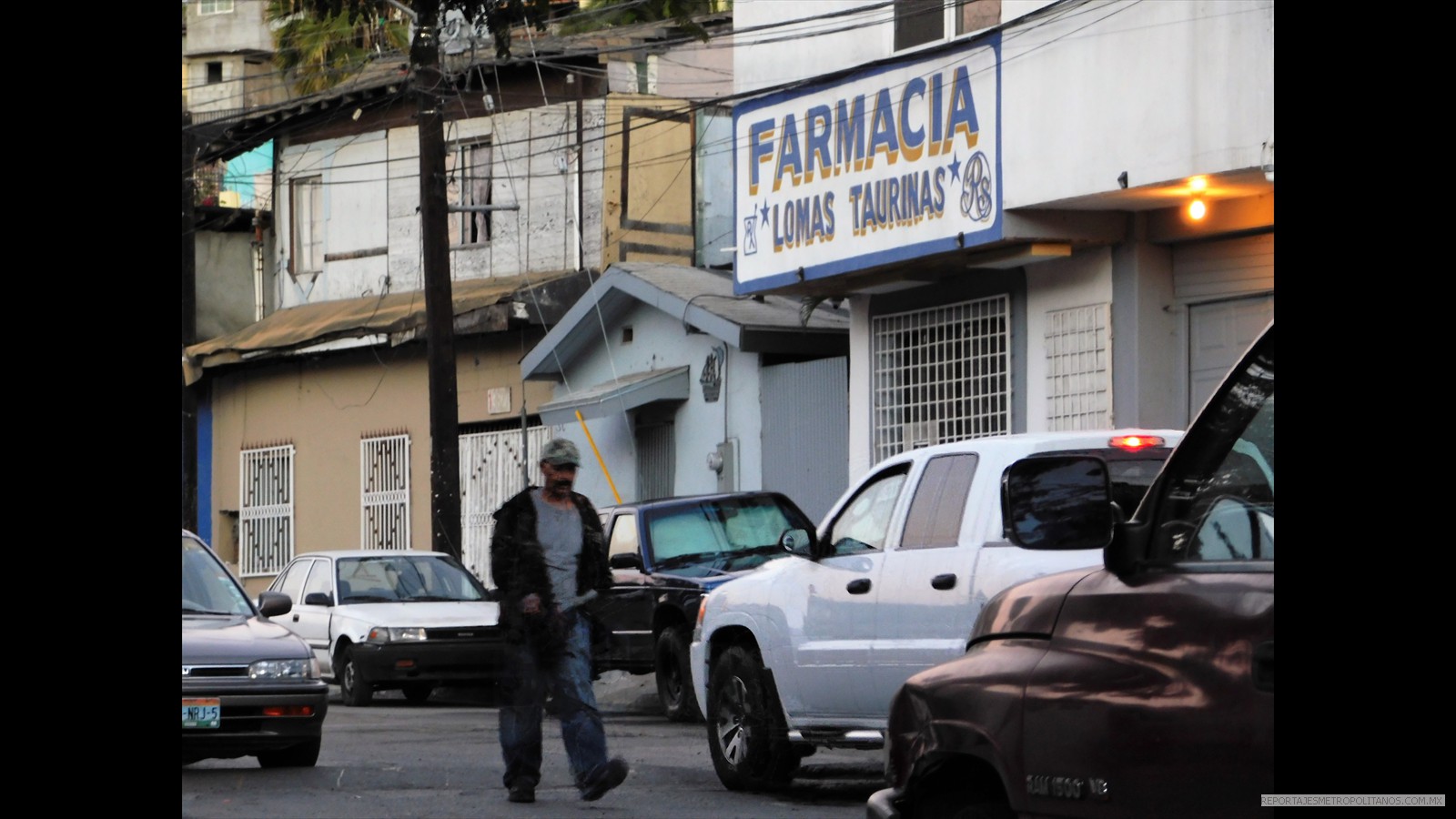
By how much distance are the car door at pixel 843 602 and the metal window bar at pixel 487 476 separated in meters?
15.9

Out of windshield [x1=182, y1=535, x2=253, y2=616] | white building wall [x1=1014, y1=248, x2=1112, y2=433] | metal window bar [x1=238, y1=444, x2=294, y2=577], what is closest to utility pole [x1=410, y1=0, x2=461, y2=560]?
white building wall [x1=1014, y1=248, x2=1112, y2=433]

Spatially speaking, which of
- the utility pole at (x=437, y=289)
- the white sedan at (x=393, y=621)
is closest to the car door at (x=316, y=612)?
the white sedan at (x=393, y=621)

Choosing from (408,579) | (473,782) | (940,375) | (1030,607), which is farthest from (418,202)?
(1030,607)

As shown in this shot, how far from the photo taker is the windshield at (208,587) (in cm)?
1374

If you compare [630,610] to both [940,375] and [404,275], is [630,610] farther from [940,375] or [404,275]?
[404,275]

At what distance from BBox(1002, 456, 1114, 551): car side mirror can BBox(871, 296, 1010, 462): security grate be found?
13.5 m

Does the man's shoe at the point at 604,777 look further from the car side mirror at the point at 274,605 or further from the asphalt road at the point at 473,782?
the car side mirror at the point at 274,605

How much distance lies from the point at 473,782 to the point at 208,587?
2.55 m

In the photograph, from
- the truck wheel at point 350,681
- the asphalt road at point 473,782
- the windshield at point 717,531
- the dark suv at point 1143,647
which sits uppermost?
the dark suv at point 1143,647

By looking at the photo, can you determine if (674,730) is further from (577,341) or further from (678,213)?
(678,213)

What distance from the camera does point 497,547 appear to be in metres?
11.6

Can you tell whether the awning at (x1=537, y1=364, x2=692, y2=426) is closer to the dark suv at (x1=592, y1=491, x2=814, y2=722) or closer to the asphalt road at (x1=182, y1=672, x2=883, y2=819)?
the dark suv at (x1=592, y1=491, x2=814, y2=722)
